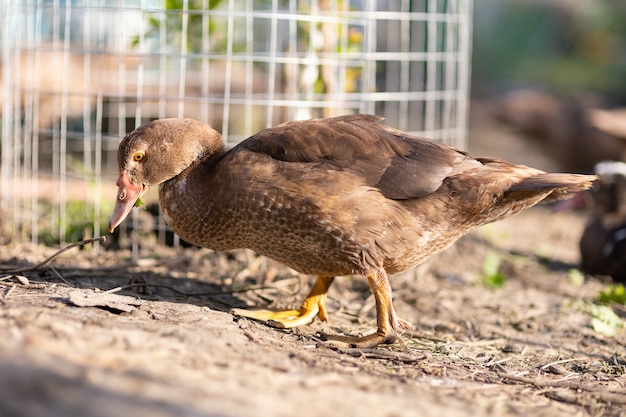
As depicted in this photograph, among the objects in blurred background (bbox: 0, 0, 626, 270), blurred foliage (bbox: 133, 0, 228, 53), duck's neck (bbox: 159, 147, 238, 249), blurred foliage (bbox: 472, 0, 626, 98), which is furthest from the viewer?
blurred foliage (bbox: 472, 0, 626, 98)

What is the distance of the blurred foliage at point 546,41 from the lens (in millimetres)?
19094

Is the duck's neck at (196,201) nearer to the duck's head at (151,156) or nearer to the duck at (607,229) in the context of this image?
the duck's head at (151,156)

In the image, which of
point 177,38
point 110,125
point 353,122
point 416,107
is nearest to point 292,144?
point 353,122

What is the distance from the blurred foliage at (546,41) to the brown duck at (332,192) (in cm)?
1511

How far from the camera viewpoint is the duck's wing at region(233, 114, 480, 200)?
393cm

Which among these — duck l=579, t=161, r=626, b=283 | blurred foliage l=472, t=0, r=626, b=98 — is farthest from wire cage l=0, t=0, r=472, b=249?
blurred foliage l=472, t=0, r=626, b=98

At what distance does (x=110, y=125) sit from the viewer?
30.9 feet

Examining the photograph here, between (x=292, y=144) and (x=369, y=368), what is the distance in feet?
4.03

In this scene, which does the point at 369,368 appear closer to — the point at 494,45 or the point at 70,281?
the point at 70,281

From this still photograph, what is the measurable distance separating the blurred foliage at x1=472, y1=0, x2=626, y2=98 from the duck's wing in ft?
49.7

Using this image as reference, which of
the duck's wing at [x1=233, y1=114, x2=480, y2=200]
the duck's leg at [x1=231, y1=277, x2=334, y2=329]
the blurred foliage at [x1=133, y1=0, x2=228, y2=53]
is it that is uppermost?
the blurred foliage at [x1=133, y1=0, x2=228, y2=53]

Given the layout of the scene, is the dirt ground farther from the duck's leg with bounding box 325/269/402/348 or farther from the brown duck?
the brown duck

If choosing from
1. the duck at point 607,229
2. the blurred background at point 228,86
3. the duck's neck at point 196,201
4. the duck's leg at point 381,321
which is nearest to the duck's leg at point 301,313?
the duck's leg at point 381,321

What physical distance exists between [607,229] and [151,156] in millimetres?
4373
